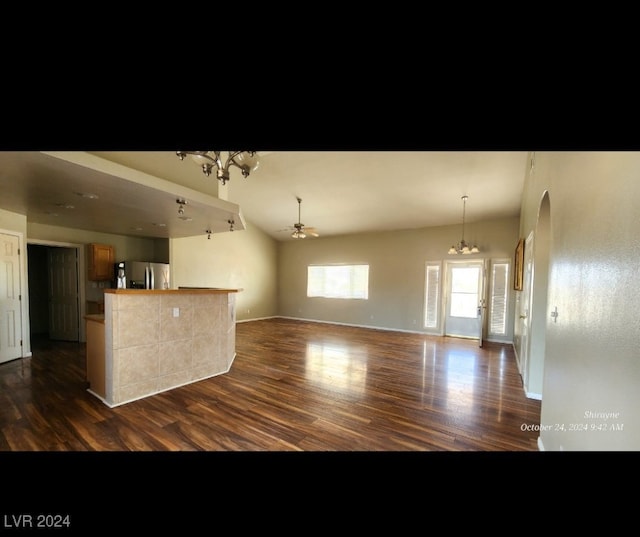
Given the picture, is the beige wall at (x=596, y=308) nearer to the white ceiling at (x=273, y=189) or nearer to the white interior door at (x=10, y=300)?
the white ceiling at (x=273, y=189)

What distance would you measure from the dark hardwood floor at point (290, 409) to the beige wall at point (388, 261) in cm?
270

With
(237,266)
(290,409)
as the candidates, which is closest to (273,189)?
(237,266)

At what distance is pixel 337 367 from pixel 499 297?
4435 millimetres

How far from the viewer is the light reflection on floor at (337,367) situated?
3201 mm

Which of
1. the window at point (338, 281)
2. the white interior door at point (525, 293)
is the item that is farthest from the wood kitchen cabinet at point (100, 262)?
the white interior door at point (525, 293)

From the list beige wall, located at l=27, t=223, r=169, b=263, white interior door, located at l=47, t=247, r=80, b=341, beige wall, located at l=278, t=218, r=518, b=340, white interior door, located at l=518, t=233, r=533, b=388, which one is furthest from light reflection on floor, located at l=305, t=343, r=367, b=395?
white interior door, located at l=47, t=247, r=80, b=341

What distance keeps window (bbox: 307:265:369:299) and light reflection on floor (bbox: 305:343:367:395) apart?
275cm

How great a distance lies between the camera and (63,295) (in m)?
5.19

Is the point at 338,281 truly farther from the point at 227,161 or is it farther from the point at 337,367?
the point at 227,161

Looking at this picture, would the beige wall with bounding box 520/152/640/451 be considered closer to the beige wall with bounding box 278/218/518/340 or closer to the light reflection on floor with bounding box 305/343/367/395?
the light reflection on floor with bounding box 305/343/367/395

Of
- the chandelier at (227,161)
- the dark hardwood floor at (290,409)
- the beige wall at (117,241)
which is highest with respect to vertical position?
the chandelier at (227,161)
